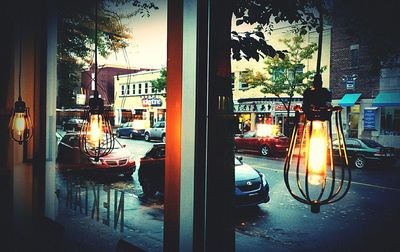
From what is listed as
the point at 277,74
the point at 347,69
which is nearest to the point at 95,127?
the point at 347,69

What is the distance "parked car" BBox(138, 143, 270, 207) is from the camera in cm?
562

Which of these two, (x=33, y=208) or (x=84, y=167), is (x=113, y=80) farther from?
(x=84, y=167)

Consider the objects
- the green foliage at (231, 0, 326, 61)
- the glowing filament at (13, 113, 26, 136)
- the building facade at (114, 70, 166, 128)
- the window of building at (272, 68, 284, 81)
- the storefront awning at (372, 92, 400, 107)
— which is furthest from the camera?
the window of building at (272, 68, 284, 81)

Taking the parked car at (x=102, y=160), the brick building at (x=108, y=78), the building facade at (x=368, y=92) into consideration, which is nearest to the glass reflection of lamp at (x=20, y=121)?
the brick building at (x=108, y=78)

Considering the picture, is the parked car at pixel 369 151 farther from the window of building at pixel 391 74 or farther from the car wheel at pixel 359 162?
the window of building at pixel 391 74

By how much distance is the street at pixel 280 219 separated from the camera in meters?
4.29

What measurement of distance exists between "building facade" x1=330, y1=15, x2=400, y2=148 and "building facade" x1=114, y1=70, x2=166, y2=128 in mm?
2351

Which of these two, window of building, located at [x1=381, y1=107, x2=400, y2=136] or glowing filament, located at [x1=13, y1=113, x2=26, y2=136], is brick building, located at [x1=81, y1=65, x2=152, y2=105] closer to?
glowing filament, located at [x1=13, y1=113, x2=26, y2=136]

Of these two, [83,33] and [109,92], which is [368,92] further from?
[83,33]

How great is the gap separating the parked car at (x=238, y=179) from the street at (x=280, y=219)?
0.22 m

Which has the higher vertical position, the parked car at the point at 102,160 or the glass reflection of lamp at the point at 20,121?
the glass reflection of lamp at the point at 20,121

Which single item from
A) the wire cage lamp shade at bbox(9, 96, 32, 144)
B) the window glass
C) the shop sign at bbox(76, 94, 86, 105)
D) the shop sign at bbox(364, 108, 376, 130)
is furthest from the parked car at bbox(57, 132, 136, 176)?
the shop sign at bbox(364, 108, 376, 130)

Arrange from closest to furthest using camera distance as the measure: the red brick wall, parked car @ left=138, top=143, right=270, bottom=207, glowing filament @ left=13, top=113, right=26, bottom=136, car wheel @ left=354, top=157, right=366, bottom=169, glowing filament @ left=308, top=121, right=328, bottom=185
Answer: glowing filament @ left=308, top=121, right=328, bottom=185
the red brick wall
glowing filament @ left=13, top=113, right=26, bottom=136
parked car @ left=138, top=143, right=270, bottom=207
car wheel @ left=354, top=157, right=366, bottom=169

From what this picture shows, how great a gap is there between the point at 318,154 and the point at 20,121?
3.31m
